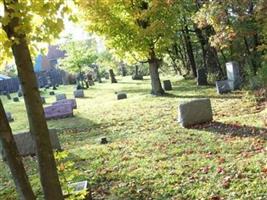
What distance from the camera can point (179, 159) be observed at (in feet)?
29.8

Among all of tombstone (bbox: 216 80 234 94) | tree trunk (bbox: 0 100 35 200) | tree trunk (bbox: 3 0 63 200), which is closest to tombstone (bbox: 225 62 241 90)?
tombstone (bbox: 216 80 234 94)

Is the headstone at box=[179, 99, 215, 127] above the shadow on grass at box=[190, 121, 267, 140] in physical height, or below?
above

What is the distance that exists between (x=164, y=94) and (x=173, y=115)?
825 cm

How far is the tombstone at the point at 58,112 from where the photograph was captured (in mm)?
20320

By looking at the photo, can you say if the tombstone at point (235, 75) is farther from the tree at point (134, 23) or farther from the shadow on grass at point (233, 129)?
the shadow on grass at point (233, 129)

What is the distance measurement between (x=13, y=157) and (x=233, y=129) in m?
8.64

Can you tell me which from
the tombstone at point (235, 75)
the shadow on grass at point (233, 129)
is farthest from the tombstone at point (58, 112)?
the shadow on grass at point (233, 129)

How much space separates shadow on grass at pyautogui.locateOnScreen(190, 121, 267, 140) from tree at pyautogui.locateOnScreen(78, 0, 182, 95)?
10.7 metres

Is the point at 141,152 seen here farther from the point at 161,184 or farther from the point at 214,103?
the point at 214,103

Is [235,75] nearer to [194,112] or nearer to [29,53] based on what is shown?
[194,112]

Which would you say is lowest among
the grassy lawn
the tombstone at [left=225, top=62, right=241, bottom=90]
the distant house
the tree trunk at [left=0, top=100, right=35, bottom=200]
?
the grassy lawn

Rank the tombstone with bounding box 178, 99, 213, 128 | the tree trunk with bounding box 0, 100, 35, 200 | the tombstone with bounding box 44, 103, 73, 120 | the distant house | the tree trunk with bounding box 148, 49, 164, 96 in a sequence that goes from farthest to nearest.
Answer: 1. the distant house
2. the tree trunk with bounding box 148, 49, 164, 96
3. the tombstone with bounding box 44, 103, 73, 120
4. the tombstone with bounding box 178, 99, 213, 128
5. the tree trunk with bounding box 0, 100, 35, 200

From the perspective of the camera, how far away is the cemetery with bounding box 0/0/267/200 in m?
3.75

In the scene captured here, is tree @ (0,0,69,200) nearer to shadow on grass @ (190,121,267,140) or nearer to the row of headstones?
shadow on grass @ (190,121,267,140)
